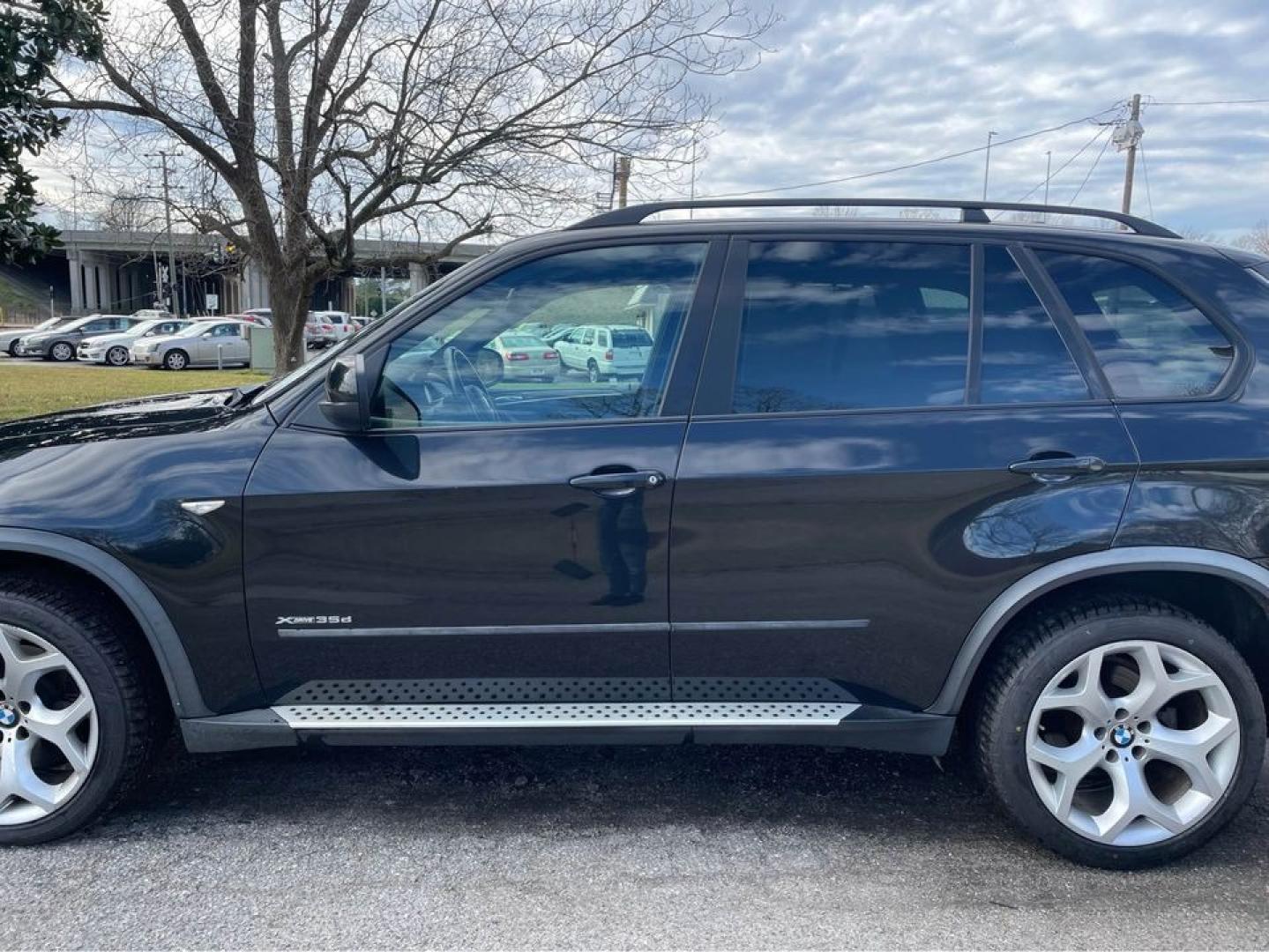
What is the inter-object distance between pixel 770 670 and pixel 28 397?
15.8 m

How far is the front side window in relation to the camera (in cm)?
294

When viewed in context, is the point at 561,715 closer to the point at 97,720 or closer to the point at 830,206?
the point at 97,720

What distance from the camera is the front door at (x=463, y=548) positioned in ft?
9.12

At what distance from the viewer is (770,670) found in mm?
2885

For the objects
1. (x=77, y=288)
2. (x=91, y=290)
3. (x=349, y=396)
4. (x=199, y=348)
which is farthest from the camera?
(x=91, y=290)

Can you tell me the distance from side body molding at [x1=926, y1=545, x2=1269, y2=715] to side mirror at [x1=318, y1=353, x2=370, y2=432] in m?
1.95

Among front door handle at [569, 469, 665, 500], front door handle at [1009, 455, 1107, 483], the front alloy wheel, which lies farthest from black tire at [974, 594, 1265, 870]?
the front alloy wheel

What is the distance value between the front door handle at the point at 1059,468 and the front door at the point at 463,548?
1.03 meters

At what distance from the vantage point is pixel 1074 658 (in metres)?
2.82

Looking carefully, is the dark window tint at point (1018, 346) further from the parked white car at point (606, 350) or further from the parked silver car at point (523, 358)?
the parked silver car at point (523, 358)

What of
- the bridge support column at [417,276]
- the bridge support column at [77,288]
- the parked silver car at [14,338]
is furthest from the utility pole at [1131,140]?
the bridge support column at [77,288]

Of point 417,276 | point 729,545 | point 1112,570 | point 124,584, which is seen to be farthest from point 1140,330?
point 417,276

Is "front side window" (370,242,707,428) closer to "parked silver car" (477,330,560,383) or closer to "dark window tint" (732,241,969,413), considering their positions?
"parked silver car" (477,330,560,383)

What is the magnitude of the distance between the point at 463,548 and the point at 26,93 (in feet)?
20.3
